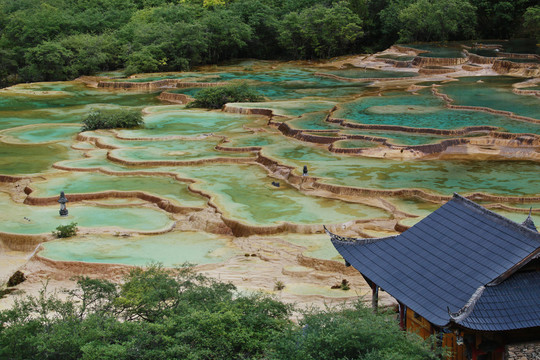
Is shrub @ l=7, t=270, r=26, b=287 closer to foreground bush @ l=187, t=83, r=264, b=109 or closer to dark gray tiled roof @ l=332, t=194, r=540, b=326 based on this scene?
dark gray tiled roof @ l=332, t=194, r=540, b=326

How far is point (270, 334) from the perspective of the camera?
11570mm

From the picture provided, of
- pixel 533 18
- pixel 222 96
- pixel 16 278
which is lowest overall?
pixel 16 278

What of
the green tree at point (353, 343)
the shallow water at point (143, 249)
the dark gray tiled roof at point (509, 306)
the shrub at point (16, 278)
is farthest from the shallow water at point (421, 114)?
the green tree at point (353, 343)

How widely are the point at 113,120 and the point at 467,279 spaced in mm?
27102

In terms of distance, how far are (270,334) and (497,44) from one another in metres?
49.9

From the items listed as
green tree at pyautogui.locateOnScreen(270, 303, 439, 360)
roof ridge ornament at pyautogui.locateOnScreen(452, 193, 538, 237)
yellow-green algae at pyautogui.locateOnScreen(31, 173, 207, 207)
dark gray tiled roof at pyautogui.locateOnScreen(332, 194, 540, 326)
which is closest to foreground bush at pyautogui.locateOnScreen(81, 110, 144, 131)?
yellow-green algae at pyautogui.locateOnScreen(31, 173, 207, 207)

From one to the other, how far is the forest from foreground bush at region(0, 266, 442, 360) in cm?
4375

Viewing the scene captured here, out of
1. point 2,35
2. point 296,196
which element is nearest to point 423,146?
point 296,196

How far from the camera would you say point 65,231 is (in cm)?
1925

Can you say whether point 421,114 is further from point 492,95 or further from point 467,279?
point 467,279

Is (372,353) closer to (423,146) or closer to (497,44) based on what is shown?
(423,146)

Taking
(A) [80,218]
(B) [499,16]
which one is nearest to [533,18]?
(B) [499,16]

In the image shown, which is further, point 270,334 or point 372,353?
point 270,334

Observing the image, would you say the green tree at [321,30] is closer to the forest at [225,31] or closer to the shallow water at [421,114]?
the forest at [225,31]
